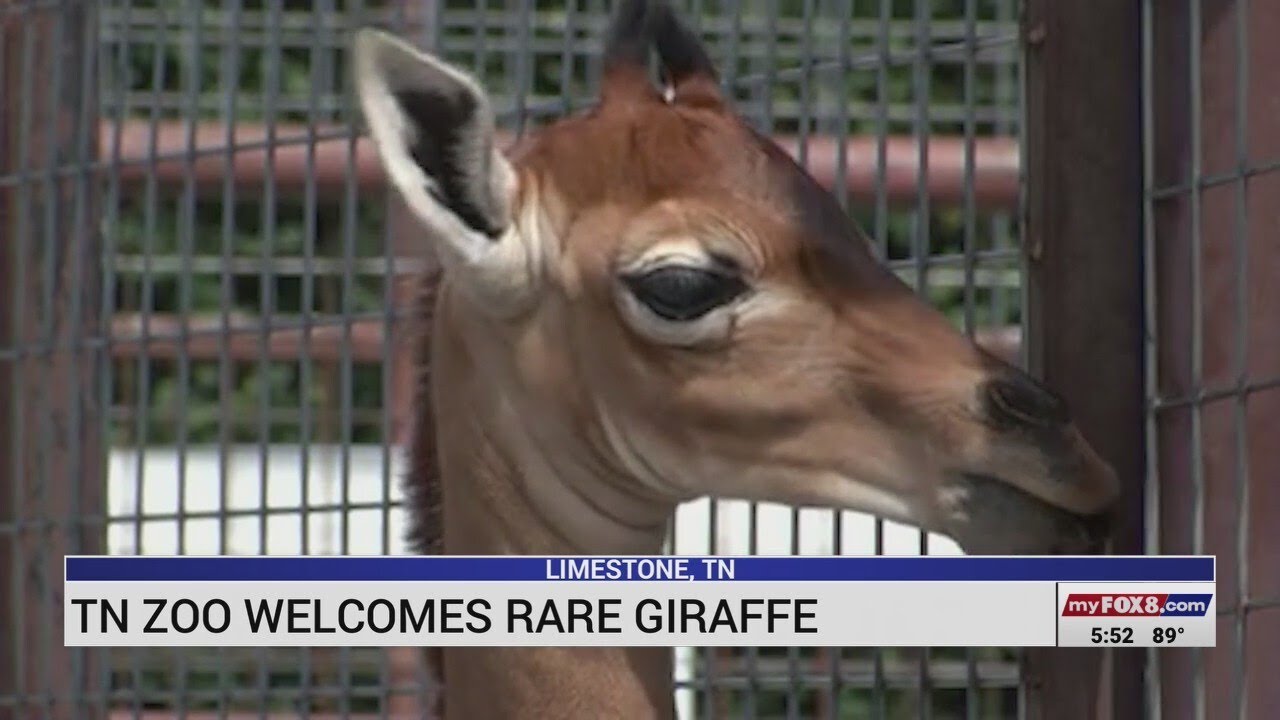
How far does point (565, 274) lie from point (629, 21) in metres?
0.40

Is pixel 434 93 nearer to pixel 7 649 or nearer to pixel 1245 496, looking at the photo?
pixel 1245 496

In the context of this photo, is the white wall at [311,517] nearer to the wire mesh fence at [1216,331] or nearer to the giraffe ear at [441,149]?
the wire mesh fence at [1216,331]

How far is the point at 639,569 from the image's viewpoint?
336 cm

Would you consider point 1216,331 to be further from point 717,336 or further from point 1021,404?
point 717,336

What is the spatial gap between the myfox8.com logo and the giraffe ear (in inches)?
24.8

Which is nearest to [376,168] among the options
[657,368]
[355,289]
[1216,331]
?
[355,289]

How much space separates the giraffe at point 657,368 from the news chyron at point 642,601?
3cm

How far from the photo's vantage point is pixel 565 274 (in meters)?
3.28

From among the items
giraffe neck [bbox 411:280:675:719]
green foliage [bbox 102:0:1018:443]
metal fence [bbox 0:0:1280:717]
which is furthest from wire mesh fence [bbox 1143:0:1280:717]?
giraffe neck [bbox 411:280:675:719]

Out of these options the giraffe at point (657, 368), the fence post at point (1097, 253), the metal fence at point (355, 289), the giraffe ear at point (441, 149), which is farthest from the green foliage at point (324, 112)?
the giraffe ear at point (441, 149)

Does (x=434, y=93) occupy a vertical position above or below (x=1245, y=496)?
above

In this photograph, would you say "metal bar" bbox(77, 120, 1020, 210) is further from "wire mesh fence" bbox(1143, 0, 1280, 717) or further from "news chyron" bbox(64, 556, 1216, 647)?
"wire mesh fence" bbox(1143, 0, 1280, 717)

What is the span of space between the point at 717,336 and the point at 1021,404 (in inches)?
12.1

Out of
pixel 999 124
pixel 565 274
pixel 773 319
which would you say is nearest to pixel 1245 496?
pixel 773 319
